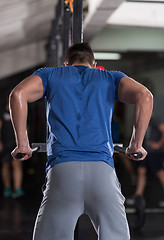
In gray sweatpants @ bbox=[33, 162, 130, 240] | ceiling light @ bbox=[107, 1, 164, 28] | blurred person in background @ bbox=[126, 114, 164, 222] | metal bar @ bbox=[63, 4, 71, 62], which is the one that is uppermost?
metal bar @ bbox=[63, 4, 71, 62]

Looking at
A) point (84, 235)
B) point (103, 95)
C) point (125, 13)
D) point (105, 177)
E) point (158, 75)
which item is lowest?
point (158, 75)

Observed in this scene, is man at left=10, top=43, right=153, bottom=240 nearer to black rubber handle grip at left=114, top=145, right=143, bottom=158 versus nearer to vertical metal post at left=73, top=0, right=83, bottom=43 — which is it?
black rubber handle grip at left=114, top=145, right=143, bottom=158

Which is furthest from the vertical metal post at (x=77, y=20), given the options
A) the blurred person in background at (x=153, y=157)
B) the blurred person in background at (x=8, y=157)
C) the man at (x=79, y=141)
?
the blurred person in background at (x=8, y=157)

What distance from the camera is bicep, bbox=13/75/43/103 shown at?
1622mm

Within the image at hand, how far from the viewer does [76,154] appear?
1.66 metres

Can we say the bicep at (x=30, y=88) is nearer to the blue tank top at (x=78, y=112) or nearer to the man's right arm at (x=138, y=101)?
the blue tank top at (x=78, y=112)

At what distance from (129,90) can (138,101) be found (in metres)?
0.07

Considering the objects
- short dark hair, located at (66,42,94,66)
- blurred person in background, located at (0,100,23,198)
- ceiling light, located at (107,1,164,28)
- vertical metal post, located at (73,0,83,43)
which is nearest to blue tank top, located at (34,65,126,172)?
short dark hair, located at (66,42,94,66)

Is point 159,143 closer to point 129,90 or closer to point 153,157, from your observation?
point 153,157

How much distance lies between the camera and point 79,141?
1.67 metres

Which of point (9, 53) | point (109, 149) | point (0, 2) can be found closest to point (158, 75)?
point (9, 53)

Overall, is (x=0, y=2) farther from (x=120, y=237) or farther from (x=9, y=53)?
(x=9, y=53)

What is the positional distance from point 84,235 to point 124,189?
10.3 feet

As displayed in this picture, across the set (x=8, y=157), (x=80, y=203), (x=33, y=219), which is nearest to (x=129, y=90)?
(x=80, y=203)
